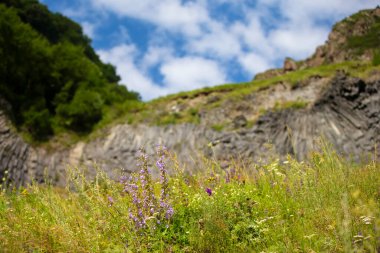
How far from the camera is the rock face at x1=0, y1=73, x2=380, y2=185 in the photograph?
75.5 ft

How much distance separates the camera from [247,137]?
79.4ft

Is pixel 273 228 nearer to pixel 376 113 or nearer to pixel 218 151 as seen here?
pixel 218 151

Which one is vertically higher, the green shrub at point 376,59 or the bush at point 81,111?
the green shrub at point 376,59

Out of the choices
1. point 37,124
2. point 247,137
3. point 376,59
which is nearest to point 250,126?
point 247,137

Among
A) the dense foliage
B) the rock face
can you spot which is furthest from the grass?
the dense foliage

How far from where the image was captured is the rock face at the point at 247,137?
2300cm

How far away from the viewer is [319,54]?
33500 mm

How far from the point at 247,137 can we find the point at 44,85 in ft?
48.7

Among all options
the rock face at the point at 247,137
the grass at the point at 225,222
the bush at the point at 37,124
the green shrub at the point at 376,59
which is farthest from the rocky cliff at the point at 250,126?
the grass at the point at 225,222

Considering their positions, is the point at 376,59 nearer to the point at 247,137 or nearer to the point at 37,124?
the point at 247,137

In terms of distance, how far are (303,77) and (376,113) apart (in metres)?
5.70

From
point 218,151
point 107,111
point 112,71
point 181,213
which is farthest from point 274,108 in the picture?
point 112,71

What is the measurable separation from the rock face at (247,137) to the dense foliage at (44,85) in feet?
7.01

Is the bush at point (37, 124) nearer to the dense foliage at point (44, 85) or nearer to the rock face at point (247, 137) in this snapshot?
the dense foliage at point (44, 85)
